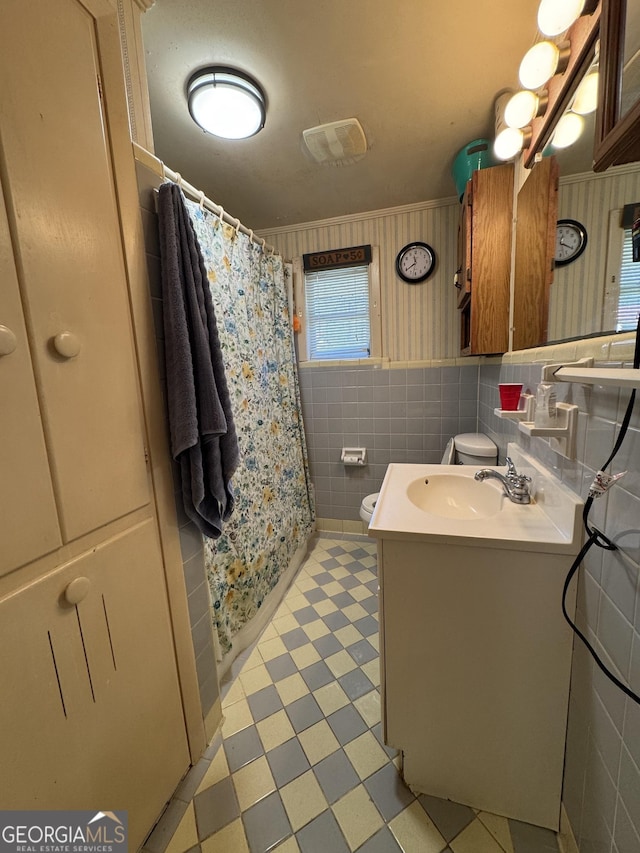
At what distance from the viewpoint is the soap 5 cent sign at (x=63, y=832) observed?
60 centimetres

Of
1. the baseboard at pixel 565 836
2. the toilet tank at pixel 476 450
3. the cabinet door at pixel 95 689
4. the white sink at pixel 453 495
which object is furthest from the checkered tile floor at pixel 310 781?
the toilet tank at pixel 476 450

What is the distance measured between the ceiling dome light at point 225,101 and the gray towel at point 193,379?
0.65 meters

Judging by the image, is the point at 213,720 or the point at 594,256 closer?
the point at 594,256

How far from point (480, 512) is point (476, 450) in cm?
56

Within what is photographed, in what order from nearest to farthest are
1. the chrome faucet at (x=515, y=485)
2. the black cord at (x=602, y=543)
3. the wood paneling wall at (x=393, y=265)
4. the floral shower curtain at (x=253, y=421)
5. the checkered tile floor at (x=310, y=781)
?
the black cord at (x=602, y=543) → the checkered tile floor at (x=310, y=781) → the chrome faucet at (x=515, y=485) → the floral shower curtain at (x=253, y=421) → the wood paneling wall at (x=393, y=265)

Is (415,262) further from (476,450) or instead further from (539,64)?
(476,450)

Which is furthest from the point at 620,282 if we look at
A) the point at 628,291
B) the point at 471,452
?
the point at 471,452

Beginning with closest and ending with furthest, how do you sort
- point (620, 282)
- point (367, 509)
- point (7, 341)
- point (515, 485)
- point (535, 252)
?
point (7, 341) → point (620, 282) → point (515, 485) → point (535, 252) → point (367, 509)

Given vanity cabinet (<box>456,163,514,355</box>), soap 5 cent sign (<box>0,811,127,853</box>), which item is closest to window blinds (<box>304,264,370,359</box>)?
vanity cabinet (<box>456,163,514,355</box>)

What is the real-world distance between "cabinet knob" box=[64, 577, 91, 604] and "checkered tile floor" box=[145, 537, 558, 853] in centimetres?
82

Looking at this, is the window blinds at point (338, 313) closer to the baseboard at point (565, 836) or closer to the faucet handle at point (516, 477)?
the faucet handle at point (516, 477)

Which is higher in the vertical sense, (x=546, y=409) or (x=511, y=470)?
(x=546, y=409)

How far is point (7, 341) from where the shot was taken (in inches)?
22.7

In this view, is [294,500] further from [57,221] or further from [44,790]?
[57,221]
